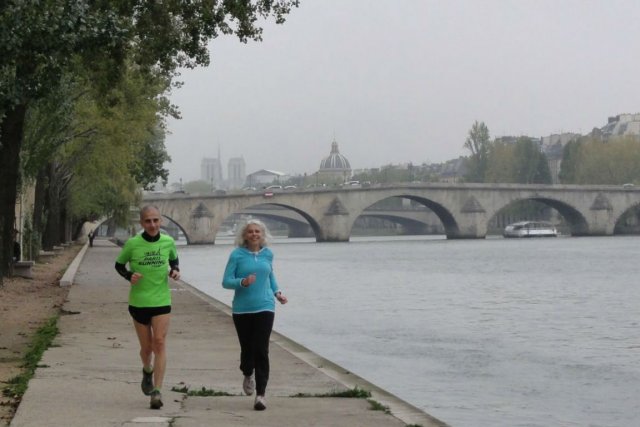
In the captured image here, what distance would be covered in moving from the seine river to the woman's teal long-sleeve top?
10.8 ft

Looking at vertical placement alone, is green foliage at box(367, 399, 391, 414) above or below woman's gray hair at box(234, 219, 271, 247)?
below

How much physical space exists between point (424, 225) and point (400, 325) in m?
139

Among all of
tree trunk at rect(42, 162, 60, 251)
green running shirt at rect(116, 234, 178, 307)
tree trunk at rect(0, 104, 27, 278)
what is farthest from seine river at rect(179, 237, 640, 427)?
tree trunk at rect(42, 162, 60, 251)

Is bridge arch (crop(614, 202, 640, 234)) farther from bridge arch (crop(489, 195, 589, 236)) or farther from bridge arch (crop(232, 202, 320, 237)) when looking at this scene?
bridge arch (crop(232, 202, 320, 237))

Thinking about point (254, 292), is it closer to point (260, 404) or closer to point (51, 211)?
point (260, 404)

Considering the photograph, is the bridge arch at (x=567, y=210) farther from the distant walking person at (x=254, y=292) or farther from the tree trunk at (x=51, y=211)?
the distant walking person at (x=254, y=292)

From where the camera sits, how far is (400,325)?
26844 mm

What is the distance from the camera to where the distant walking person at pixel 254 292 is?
1072 centimetres

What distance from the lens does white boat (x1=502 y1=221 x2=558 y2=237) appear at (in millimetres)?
132238

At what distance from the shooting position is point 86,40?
1563 cm

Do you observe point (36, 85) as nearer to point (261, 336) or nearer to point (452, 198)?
point (261, 336)

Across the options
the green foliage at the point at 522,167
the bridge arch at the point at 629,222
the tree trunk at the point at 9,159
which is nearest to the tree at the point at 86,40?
the tree trunk at the point at 9,159

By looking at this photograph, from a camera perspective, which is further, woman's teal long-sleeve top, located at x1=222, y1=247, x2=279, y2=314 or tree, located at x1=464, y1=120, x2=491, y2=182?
tree, located at x1=464, y1=120, x2=491, y2=182

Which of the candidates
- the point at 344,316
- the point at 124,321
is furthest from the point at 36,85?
the point at 344,316
